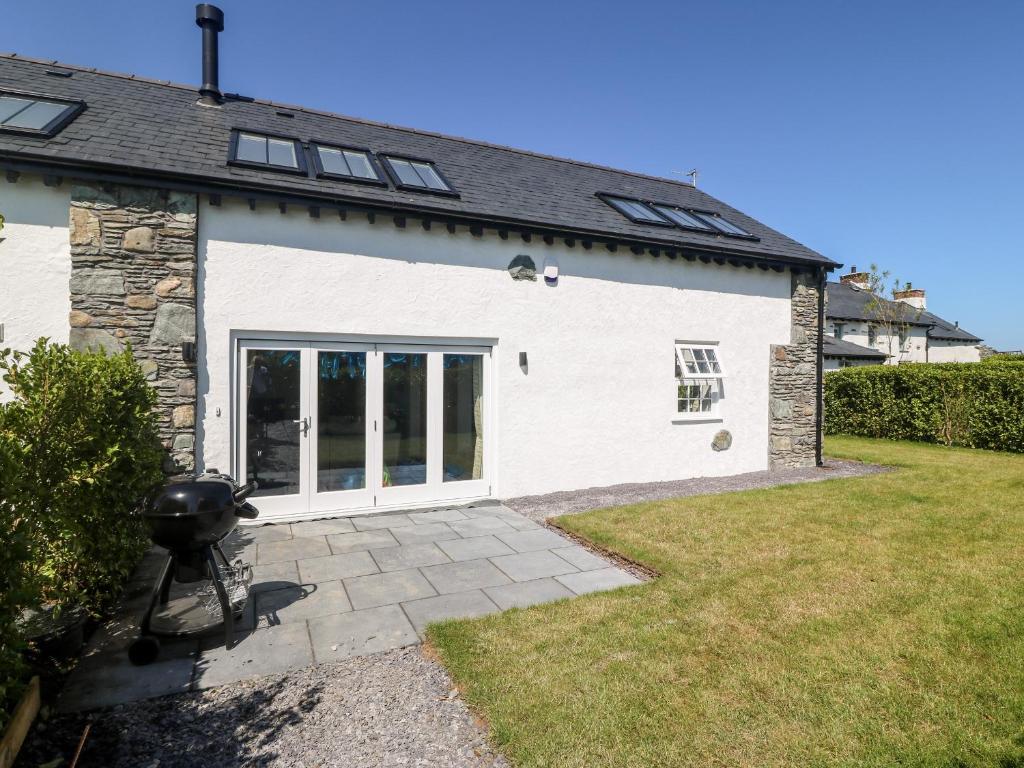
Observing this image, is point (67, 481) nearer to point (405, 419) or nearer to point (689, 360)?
point (405, 419)

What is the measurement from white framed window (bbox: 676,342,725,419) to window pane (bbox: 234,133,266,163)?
776cm

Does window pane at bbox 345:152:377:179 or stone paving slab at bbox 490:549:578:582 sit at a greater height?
window pane at bbox 345:152:377:179

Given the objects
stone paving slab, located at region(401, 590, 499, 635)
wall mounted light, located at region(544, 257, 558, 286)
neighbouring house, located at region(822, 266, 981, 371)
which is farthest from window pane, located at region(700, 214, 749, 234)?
neighbouring house, located at region(822, 266, 981, 371)

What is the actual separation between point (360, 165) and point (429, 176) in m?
1.16

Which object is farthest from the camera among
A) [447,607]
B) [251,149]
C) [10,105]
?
[251,149]

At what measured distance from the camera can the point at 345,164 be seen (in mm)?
8453

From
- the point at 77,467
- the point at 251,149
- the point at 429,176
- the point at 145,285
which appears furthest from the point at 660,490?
the point at 251,149

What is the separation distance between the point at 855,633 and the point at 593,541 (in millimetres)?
2855

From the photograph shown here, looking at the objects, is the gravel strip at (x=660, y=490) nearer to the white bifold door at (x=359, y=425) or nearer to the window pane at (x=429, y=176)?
the white bifold door at (x=359, y=425)

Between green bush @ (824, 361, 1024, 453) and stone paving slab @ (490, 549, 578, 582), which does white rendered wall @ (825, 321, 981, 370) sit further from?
stone paving slab @ (490, 549, 578, 582)

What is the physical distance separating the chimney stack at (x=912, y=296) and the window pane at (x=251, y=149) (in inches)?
1508

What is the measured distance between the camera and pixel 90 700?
321 cm

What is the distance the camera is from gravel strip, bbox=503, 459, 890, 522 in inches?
318

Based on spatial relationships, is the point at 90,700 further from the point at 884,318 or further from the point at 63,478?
the point at 884,318
